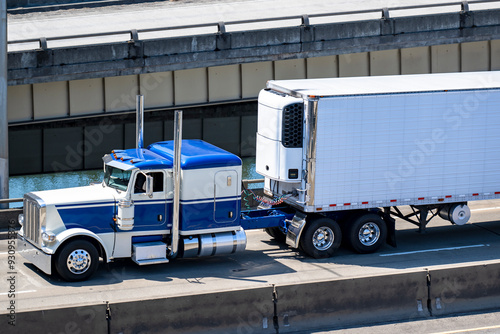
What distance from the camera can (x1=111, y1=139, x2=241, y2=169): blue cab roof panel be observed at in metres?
18.2

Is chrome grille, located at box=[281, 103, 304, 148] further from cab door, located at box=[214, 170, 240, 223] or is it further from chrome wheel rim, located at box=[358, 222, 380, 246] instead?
chrome wheel rim, located at box=[358, 222, 380, 246]

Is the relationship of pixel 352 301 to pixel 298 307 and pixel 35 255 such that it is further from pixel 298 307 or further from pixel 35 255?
pixel 35 255

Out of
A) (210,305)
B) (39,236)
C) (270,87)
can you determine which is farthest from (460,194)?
(39,236)

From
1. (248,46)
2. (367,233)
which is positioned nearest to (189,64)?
(248,46)

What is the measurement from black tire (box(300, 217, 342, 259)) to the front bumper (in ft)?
18.7

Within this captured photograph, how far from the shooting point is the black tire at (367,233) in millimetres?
19891

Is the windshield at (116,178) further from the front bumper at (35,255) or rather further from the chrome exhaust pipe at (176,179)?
the front bumper at (35,255)

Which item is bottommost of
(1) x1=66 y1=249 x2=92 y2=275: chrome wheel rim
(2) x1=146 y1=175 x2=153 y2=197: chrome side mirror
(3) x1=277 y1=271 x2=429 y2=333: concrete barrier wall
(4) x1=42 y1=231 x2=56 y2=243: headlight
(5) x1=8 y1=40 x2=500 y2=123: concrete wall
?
(3) x1=277 y1=271 x2=429 y2=333: concrete barrier wall

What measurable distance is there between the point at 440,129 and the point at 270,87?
4051 mm

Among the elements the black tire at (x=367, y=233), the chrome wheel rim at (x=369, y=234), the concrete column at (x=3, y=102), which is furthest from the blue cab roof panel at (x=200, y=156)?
the concrete column at (x=3, y=102)

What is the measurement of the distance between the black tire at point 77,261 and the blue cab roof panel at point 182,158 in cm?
195

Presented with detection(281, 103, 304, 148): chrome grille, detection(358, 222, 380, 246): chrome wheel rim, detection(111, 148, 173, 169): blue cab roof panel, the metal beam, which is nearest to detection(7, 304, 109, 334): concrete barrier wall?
detection(111, 148, 173, 169): blue cab roof panel

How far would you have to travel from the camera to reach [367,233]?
2014 centimetres

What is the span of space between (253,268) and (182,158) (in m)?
2.89
